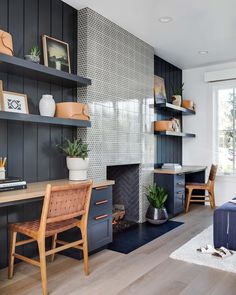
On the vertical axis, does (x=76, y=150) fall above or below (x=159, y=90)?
below

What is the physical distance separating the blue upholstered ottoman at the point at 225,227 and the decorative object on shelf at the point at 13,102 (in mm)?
2205

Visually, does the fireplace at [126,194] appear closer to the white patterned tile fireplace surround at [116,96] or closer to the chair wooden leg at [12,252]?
the white patterned tile fireplace surround at [116,96]

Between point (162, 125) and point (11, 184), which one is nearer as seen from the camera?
point (11, 184)

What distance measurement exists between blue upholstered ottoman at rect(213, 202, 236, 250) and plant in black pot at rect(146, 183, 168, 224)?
109 centimetres

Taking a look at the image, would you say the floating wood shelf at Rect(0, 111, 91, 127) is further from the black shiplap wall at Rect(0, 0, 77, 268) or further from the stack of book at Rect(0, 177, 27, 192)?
the stack of book at Rect(0, 177, 27, 192)

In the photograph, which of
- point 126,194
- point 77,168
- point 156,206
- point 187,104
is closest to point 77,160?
point 77,168

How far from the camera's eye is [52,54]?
2.95 m

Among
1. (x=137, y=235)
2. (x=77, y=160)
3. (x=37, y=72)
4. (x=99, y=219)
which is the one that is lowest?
(x=137, y=235)

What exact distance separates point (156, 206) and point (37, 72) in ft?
8.23

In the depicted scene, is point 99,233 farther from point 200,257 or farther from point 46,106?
point 46,106

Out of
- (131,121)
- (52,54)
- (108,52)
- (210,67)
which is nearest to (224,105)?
(210,67)

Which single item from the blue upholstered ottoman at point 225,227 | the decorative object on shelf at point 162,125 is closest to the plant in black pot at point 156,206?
the decorative object on shelf at point 162,125

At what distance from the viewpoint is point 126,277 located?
7.88ft

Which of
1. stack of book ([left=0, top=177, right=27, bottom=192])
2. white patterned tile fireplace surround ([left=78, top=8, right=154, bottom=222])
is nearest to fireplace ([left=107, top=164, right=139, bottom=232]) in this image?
white patterned tile fireplace surround ([left=78, top=8, right=154, bottom=222])
